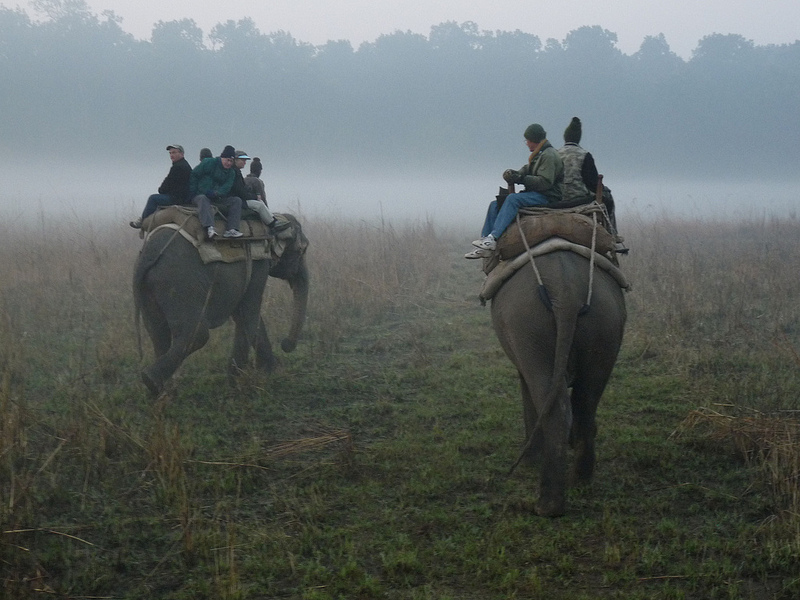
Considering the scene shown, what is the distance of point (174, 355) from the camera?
7430 millimetres

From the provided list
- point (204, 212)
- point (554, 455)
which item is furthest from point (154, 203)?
point (554, 455)

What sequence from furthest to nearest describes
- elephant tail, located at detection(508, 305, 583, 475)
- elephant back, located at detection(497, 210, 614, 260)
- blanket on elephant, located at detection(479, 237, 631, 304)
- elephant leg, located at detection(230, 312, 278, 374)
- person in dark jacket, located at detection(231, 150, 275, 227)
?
elephant leg, located at detection(230, 312, 278, 374) < person in dark jacket, located at detection(231, 150, 275, 227) < elephant back, located at detection(497, 210, 614, 260) < blanket on elephant, located at detection(479, 237, 631, 304) < elephant tail, located at detection(508, 305, 583, 475)

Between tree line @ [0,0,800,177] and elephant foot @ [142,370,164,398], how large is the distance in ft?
133

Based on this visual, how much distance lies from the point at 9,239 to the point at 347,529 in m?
14.1

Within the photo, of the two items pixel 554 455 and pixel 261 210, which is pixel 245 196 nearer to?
pixel 261 210

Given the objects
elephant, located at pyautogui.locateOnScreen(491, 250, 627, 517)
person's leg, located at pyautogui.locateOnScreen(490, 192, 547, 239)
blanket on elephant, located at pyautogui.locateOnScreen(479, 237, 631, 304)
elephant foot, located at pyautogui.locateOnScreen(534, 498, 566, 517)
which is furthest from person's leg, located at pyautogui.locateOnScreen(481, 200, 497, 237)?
elephant foot, located at pyautogui.locateOnScreen(534, 498, 566, 517)

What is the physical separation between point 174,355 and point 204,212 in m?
1.35

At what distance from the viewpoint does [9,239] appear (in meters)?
16.5

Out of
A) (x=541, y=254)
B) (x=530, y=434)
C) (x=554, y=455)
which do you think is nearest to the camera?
(x=554, y=455)

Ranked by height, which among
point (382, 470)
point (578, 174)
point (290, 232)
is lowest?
point (382, 470)

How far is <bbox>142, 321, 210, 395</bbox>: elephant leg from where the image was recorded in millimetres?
7297

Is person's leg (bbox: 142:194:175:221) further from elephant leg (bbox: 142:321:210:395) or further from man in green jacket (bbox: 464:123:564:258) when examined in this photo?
man in green jacket (bbox: 464:123:564:258)

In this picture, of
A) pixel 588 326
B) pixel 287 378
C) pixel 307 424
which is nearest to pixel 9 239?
pixel 287 378

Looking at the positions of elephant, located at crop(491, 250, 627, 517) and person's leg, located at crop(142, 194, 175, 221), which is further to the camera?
person's leg, located at crop(142, 194, 175, 221)
